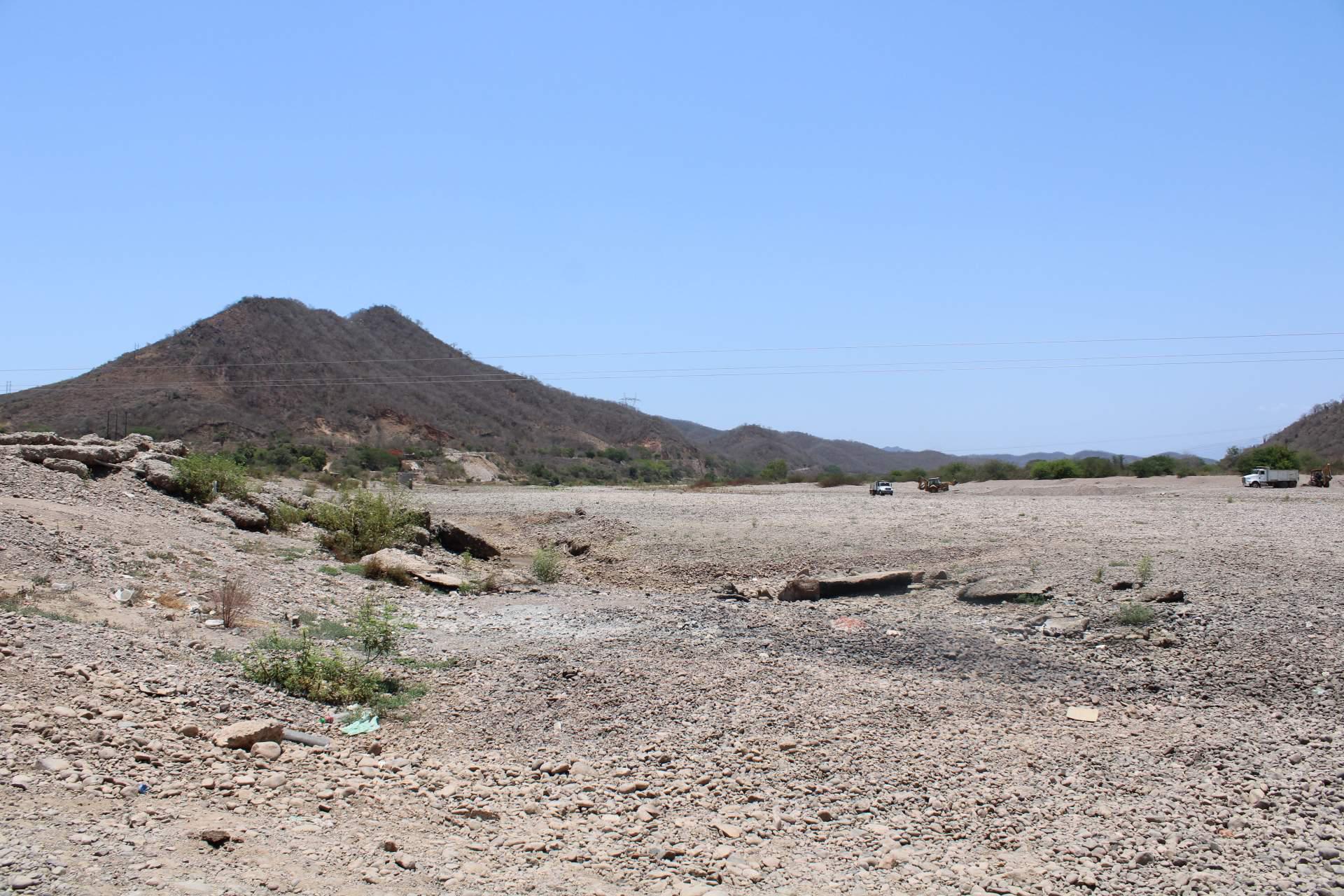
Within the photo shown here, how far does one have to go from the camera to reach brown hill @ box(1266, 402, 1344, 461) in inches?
2749

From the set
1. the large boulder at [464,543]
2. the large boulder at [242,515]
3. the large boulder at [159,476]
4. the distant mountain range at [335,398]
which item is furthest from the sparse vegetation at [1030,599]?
the distant mountain range at [335,398]

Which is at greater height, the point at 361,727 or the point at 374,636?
the point at 374,636

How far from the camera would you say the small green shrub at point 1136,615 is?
1105 cm

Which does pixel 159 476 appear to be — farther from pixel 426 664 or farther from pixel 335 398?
pixel 335 398

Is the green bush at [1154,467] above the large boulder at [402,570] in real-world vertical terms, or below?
above

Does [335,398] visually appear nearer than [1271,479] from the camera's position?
No

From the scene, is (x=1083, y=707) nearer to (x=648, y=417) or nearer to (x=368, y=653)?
(x=368, y=653)

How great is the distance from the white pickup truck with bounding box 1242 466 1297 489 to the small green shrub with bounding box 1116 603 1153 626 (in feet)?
119

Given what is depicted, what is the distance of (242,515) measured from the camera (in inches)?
744

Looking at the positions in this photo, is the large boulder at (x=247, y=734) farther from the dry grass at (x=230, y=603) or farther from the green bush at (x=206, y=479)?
the green bush at (x=206, y=479)

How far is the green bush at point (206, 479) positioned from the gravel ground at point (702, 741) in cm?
432

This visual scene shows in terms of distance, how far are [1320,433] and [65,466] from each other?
81727 mm

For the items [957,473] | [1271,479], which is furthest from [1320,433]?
[1271,479]

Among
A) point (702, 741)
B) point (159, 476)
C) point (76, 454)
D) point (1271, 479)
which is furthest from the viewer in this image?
point (1271, 479)
